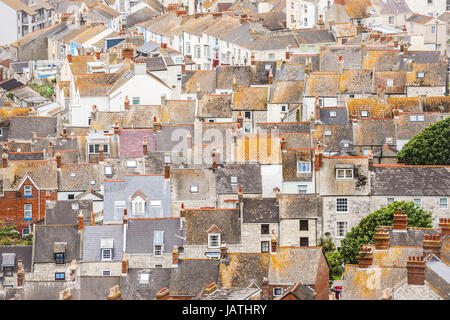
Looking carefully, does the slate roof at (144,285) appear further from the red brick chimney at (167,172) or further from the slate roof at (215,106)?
the slate roof at (215,106)

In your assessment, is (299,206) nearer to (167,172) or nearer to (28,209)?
(167,172)

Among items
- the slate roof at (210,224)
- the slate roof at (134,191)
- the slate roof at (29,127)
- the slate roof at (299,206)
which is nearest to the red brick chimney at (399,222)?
the slate roof at (299,206)

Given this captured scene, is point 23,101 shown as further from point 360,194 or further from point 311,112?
point 360,194

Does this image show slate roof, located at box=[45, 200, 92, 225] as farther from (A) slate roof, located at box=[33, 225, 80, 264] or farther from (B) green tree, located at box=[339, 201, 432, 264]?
(B) green tree, located at box=[339, 201, 432, 264]

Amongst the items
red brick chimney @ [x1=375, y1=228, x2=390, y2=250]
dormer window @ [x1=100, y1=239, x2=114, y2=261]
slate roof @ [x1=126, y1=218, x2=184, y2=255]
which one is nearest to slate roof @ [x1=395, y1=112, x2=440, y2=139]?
slate roof @ [x1=126, y1=218, x2=184, y2=255]

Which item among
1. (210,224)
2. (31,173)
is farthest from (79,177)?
(210,224)

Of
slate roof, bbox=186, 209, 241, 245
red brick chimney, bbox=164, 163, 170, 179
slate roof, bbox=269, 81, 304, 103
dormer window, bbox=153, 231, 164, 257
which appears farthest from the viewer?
slate roof, bbox=269, 81, 304, 103
